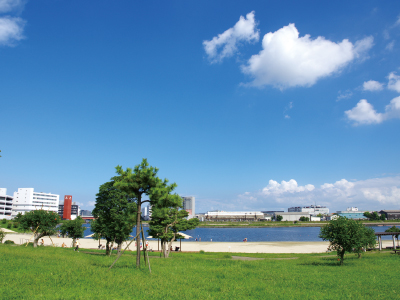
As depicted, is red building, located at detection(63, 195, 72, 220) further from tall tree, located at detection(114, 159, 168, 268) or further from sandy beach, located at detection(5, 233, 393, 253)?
tall tree, located at detection(114, 159, 168, 268)

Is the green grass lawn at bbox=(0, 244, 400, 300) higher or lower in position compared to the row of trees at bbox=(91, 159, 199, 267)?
lower

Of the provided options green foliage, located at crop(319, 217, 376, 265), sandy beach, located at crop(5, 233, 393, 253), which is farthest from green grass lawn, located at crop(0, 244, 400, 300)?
sandy beach, located at crop(5, 233, 393, 253)

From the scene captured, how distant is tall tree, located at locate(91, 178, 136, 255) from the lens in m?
33.2

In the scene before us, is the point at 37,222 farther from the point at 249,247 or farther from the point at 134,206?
the point at 249,247

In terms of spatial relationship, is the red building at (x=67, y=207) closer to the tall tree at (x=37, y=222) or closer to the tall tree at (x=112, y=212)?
the tall tree at (x=37, y=222)

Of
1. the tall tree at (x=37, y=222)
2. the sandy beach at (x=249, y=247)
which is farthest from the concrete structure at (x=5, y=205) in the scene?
the tall tree at (x=37, y=222)

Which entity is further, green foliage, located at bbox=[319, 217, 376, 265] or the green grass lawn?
green foliage, located at bbox=[319, 217, 376, 265]

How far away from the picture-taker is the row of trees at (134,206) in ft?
67.4

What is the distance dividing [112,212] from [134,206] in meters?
3.43

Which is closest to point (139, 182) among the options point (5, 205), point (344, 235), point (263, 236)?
point (344, 235)

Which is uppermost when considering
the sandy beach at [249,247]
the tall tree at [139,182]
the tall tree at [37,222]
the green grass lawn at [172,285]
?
the tall tree at [139,182]

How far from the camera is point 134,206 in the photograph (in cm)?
3209

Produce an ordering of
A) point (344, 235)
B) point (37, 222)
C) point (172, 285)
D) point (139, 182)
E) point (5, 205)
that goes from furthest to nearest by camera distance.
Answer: point (5, 205) → point (37, 222) → point (344, 235) → point (139, 182) → point (172, 285)

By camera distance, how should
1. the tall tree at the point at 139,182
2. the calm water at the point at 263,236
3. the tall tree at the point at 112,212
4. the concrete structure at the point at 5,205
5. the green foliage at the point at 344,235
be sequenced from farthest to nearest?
the concrete structure at the point at 5,205, the calm water at the point at 263,236, the tall tree at the point at 112,212, the green foliage at the point at 344,235, the tall tree at the point at 139,182
